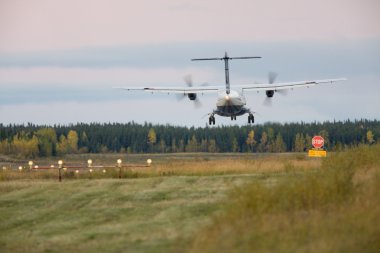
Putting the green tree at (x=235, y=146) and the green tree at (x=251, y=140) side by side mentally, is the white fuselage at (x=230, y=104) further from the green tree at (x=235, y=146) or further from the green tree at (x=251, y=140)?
the green tree at (x=251, y=140)

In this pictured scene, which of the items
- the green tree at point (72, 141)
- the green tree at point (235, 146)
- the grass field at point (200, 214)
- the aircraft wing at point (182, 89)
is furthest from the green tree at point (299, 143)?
the grass field at point (200, 214)

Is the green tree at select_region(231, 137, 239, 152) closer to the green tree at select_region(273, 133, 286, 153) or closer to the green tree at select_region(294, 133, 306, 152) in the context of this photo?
the green tree at select_region(273, 133, 286, 153)

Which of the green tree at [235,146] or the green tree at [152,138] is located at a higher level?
the green tree at [152,138]

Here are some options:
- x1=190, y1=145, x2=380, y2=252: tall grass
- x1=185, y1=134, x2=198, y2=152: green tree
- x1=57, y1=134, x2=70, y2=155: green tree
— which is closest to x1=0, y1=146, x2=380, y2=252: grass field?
x1=190, y1=145, x2=380, y2=252: tall grass

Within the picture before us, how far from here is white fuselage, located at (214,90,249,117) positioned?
76688mm

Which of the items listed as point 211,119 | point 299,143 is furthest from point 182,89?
point 299,143

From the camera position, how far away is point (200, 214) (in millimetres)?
27312

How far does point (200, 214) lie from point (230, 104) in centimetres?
4974

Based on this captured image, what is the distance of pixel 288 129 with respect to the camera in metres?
192

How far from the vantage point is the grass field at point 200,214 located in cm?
1948

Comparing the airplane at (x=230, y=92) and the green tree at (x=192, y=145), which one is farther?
the green tree at (x=192, y=145)

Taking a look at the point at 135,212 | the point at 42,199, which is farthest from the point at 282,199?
the point at 42,199

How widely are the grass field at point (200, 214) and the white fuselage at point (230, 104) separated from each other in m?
37.3

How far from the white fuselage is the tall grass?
47899 millimetres
